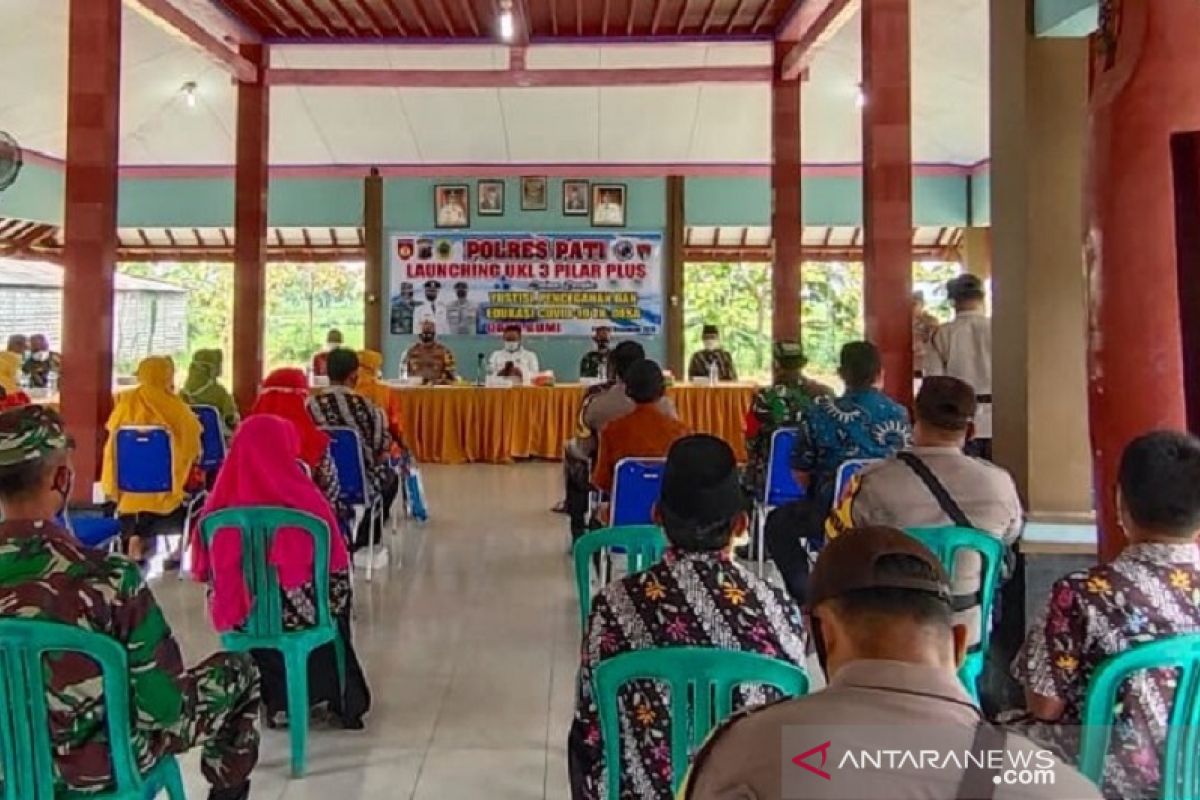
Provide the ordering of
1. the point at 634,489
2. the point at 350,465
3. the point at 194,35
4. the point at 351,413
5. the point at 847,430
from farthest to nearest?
the point at 194,35 → the point at 351,413 → the point at 350,465 → the point at 634,489 → the point at 847,430

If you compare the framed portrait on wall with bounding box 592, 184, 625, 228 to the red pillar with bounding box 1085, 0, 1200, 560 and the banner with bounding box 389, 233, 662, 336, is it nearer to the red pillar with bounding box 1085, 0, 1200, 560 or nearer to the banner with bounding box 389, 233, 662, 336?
the banner with bounding box 389, 233, 662, 336

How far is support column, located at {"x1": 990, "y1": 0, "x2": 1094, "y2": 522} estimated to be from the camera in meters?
3.63

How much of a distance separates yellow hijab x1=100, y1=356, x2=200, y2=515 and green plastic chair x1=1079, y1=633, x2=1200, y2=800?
4.50 metres

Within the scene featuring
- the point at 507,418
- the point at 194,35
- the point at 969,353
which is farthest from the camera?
the point at 507,418

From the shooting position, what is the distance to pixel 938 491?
2.92m

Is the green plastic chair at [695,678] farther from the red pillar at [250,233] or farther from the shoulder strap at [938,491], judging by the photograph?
the red pillar at [250,233]

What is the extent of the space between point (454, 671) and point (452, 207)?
9599 millimetres

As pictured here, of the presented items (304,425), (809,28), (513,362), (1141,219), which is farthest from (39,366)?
(1141,219)

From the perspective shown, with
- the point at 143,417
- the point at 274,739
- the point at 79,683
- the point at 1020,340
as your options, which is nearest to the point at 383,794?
the point at 274,739

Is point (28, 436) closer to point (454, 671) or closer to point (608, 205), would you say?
point (454, 671)

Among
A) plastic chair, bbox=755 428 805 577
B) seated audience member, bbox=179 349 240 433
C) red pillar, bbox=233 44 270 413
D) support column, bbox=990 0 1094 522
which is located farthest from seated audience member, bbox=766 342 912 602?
red pillar, bbox=233 44 270 413

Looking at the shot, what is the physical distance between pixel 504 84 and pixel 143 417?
5.17 meters

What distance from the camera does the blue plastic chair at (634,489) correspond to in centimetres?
438

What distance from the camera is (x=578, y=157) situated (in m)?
12.9
